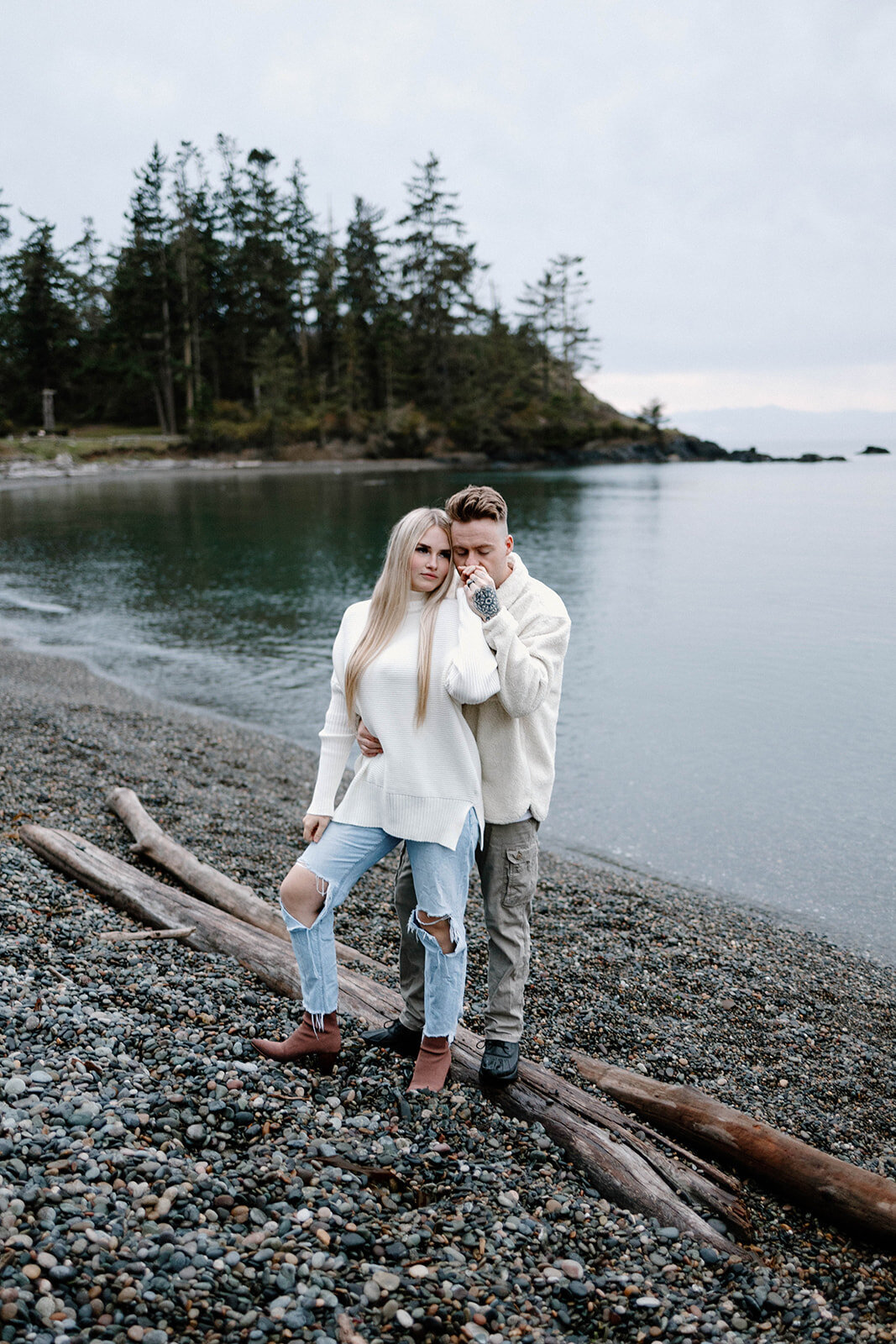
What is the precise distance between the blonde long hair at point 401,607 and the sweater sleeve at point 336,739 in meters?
0.09

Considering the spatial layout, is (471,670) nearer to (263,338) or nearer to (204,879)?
(204,879)

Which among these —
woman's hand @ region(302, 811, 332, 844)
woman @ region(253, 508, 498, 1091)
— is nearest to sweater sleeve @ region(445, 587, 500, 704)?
woman @ region(253, 508, 498, 1091)

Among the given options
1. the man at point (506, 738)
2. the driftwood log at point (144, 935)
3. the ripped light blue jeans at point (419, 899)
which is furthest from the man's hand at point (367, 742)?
the driftwood log at point (144, 935)

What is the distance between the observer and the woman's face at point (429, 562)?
3.54 m

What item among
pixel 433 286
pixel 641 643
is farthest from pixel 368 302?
pixel 641 643

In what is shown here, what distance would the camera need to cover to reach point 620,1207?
3422 mm

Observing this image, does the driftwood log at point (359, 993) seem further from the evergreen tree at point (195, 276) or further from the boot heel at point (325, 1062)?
the evergreen tree at point (195, 276)

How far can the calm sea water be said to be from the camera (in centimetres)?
1021

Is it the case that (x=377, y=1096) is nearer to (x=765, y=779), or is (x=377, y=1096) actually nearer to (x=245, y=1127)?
(x=245, y=1127)

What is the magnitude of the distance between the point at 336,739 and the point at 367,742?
156 millimetres

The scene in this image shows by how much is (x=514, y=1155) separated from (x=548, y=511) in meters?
44.8

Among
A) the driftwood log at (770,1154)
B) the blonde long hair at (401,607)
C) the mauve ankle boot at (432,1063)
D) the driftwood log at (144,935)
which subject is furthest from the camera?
the driftwood log at (144,935)

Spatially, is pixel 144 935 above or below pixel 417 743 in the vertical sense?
below

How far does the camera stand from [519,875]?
3787mm
